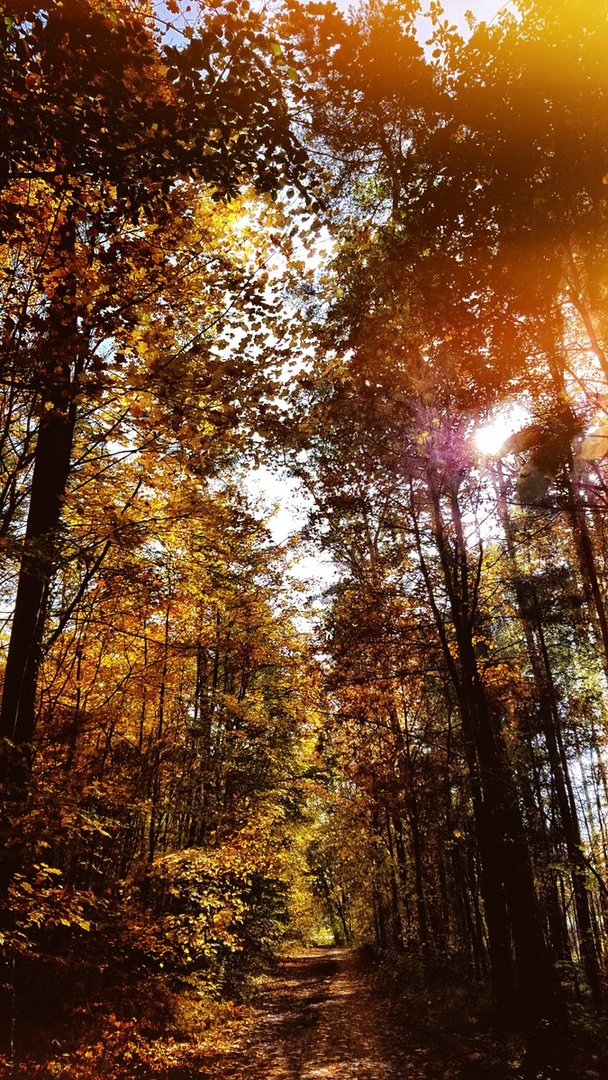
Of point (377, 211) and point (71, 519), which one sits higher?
point (377, 211)

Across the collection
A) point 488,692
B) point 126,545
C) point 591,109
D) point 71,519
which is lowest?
point 488,692

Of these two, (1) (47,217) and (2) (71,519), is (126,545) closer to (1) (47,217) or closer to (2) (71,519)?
(2) (71,519)

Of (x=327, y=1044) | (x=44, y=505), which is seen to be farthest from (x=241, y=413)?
(x=327, y=1044)

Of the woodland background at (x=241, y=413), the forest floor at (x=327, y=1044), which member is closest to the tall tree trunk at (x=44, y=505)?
the woodland background at (x=241, y=413)

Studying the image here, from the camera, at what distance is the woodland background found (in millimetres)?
4832

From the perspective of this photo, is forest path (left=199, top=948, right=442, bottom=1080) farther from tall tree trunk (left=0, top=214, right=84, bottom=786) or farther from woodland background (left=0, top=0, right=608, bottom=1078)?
tall tree trunk (left=0, top=214, right=84, bottom=786)

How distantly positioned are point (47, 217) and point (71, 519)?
3.98 m

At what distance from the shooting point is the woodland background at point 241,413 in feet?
15.9

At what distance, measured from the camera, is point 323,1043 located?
10.8 m

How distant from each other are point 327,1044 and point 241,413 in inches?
450

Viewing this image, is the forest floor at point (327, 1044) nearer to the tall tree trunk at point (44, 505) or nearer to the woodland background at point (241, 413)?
the woodland background at point (241, 413)

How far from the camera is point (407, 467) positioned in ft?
36.7

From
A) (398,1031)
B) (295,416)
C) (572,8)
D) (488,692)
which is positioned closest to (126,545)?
(295,416)

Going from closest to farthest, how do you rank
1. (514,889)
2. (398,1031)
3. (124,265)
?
(124,265), (514,889), (398,1031)
